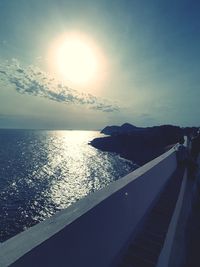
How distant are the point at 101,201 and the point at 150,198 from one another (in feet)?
11.2

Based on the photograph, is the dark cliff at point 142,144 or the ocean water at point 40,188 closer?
the ocean water at point 40,188

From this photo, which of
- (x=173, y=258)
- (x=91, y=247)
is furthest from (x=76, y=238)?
(x=173, y=258)

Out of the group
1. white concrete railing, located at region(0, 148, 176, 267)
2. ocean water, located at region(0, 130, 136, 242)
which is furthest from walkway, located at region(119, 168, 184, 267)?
ocean water, located at region(0, 130, 136, 242)

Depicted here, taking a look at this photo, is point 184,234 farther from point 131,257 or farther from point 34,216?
point 34,216

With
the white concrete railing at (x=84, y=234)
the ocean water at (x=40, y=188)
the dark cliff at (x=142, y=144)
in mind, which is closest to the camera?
the white concrete railing at (x=84, y=234)

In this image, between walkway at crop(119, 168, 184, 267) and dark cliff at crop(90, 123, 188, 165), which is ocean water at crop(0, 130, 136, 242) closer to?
dark cliff at crop(90, 123, 188, 165)

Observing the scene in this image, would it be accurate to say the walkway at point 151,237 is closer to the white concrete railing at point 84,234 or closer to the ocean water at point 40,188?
the white concrete railing at point 84,234

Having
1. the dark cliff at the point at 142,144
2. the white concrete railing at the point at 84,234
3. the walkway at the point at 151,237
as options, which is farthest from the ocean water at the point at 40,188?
the white concrete railing at the point at 84,234

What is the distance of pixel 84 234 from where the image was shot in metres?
2.79

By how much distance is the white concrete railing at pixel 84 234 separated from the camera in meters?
1.96

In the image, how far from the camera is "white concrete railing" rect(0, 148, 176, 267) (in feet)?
6.41

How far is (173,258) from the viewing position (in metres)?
3.95

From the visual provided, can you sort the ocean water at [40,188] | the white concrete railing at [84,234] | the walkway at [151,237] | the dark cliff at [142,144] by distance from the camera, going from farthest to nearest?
the dark cliff at [142,144] < the ocean water at [40,188] < the walkway at [151,237] < the white concrete railing at [84,234]

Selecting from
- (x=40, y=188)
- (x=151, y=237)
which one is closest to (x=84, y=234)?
(x=151, y=237)
